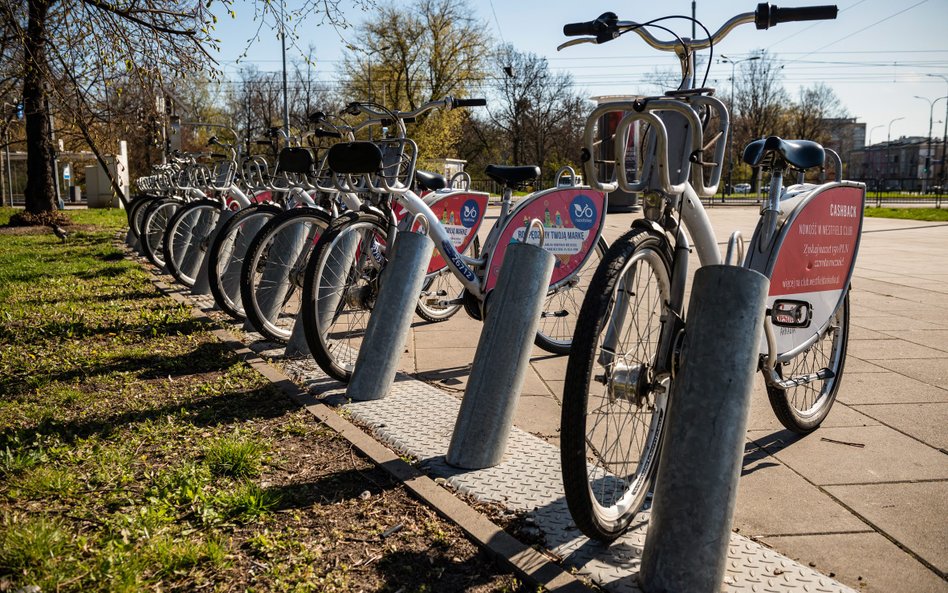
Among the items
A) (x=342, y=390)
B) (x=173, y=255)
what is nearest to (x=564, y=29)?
(x=342, y=390)

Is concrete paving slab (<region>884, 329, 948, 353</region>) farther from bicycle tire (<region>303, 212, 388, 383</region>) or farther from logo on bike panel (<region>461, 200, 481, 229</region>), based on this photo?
bicycle tire (<region>303, 212, 388, 383</region>)

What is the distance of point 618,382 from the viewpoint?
2461 millimetres

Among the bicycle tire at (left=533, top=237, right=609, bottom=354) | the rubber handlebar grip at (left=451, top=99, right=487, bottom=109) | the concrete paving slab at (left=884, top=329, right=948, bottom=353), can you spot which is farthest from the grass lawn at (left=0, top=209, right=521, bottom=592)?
the concrete paving slab at (left=884, top=329, right=948, bottom=353)

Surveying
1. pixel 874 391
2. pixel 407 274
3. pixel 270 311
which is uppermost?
pixel 407 274

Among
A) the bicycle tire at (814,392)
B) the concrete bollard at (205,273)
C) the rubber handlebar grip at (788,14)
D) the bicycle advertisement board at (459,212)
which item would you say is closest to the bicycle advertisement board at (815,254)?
the bicycle tire at (814,392)

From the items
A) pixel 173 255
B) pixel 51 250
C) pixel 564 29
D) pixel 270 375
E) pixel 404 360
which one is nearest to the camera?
pixel 564 29

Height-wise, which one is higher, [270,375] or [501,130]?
[501,130]

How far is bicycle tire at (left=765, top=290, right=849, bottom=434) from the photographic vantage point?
11.3 feet

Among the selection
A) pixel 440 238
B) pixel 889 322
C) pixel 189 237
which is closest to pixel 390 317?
pixel 440 238

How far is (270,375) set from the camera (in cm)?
454

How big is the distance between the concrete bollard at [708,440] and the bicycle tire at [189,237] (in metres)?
6.04

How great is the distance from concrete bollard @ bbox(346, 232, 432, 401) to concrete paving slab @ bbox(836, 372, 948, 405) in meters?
2.31

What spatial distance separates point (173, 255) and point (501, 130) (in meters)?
38.5

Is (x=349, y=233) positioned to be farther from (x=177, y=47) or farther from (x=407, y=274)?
(x=177, y=47)
